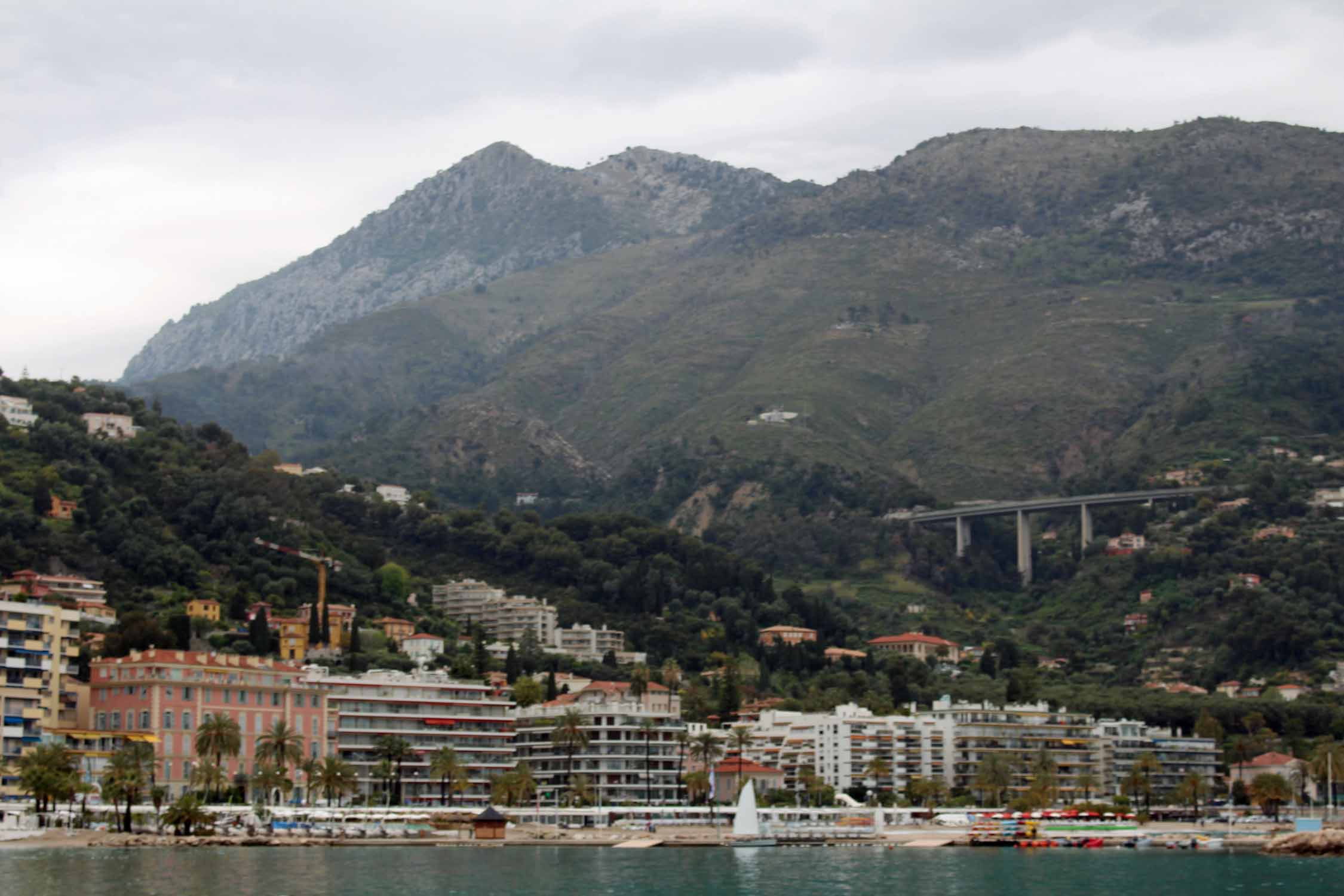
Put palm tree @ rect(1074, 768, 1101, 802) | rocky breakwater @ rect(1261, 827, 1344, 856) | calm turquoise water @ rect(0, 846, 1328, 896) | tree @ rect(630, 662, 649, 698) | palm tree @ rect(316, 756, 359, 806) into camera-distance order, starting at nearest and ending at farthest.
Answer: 1. calm turquoise water @ rect(0, 846, 1328, 896)
2. rocky breakwater @ rect(1261, 827, 1344, 856)
3. palm tree @ rect(316, 756, 359, 806)
4. palm tree @ rect(1074, 768, 1101, 802)
5. tree @ rect(630, 662, 649, 698)

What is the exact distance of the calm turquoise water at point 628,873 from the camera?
304ft

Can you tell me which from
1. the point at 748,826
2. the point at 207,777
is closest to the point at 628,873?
the point at 207,777

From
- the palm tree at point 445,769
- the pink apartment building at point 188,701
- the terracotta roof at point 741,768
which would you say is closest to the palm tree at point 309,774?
the pink apartment building at point 188,701

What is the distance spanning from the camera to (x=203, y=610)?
558ft

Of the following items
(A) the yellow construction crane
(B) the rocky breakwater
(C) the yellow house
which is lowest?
(B) the rocky breakwater

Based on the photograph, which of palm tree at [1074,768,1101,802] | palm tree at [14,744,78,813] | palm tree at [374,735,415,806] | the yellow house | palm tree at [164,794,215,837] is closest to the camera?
palm tree at [14,744,78,813]

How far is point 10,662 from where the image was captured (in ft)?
426

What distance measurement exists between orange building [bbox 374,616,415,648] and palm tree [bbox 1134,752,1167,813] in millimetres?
65979

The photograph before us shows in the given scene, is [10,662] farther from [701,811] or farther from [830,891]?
[830,891]

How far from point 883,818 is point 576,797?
899 inches

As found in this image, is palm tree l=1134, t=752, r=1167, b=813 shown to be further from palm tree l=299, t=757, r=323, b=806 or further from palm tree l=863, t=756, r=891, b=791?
palm tree l=299, t=757, r=323, b=806

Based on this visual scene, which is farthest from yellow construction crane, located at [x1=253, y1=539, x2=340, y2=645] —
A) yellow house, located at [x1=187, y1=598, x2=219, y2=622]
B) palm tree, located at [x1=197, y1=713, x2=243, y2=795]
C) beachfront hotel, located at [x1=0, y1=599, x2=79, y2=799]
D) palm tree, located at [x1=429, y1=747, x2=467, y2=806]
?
palm tree, located at [x1=197, y1=713, x2=243, y2=795]

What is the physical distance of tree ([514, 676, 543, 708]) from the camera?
17075 cm

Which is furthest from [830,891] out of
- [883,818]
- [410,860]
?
[883,818]
